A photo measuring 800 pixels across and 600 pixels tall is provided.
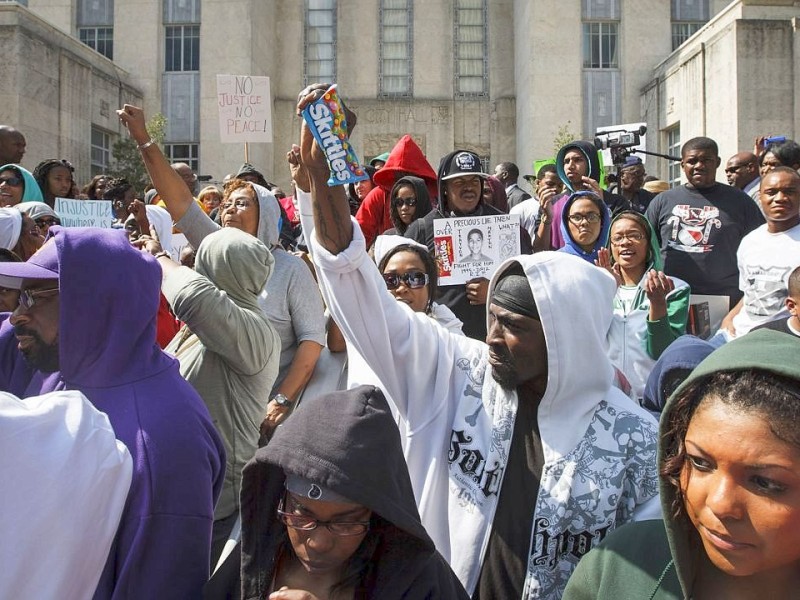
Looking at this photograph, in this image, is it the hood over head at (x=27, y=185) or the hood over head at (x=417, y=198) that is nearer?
the hood over head at (x=417, y=198)

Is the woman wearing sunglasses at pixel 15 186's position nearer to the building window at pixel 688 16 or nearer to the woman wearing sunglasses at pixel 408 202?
the woman wearing sunglasses at pixel 408 202

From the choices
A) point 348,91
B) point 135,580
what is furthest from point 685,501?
point 348,91

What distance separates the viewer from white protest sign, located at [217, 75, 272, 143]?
8078mm

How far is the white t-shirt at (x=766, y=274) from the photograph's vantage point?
501cm

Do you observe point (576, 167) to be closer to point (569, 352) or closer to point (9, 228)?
point (9, 228)

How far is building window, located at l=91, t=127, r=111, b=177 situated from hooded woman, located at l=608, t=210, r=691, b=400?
22.6 m

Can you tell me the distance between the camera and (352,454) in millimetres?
1936

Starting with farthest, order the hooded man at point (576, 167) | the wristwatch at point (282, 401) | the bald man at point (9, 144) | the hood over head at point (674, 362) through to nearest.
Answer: the bald man at point (9, 144) < the hooded man at point (576, 167) < the wristwatch at point (282, 401) < the hood over head at point (674, 362)

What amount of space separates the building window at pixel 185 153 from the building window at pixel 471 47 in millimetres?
9592

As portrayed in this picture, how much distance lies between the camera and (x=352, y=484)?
1912 mm

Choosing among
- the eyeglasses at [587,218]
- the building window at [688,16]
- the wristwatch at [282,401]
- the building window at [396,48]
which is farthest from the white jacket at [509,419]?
the building window at [688,16]

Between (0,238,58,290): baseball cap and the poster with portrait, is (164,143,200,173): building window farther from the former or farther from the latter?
(0,238,58,290): baseball cap

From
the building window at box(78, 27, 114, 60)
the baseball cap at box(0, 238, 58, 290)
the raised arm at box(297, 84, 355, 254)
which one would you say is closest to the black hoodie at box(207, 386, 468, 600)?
the raised arm at box(297, 84, 355, 254)

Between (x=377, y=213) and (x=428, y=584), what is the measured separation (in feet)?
17.4
